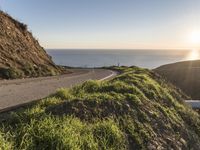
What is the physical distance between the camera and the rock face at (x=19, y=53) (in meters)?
23.4

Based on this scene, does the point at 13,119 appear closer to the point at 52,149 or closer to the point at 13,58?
the point at 52,149

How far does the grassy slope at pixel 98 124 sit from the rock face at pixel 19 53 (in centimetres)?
1117

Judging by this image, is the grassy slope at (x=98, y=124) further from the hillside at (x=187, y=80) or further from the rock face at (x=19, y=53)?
the hillside at (x=187, y=80)

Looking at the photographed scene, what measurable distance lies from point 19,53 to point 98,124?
20267 millimetres

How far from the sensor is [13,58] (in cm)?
2533

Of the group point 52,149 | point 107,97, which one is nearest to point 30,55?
point 107,97

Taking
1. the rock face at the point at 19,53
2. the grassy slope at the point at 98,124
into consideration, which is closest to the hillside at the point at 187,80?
the rock face at the point at 19,53

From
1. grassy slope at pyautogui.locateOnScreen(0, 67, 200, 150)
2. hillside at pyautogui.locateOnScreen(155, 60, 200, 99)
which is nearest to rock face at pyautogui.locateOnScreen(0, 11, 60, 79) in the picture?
grassy slope at pyautogui.locateOnScreen(0, 67, 200, 150)

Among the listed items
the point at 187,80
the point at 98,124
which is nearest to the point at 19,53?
the point at 98,124

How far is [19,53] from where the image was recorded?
2709 centimetres

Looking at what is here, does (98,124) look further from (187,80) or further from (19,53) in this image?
(187,80)

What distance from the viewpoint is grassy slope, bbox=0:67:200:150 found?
259 inches

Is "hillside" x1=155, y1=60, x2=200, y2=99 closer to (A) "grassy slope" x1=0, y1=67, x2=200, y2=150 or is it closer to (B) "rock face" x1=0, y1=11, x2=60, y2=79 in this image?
(B) "rock face" x1=0, y1=11, x2=60, y2=79

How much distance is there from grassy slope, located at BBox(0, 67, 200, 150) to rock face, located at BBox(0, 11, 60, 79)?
1117 cm
